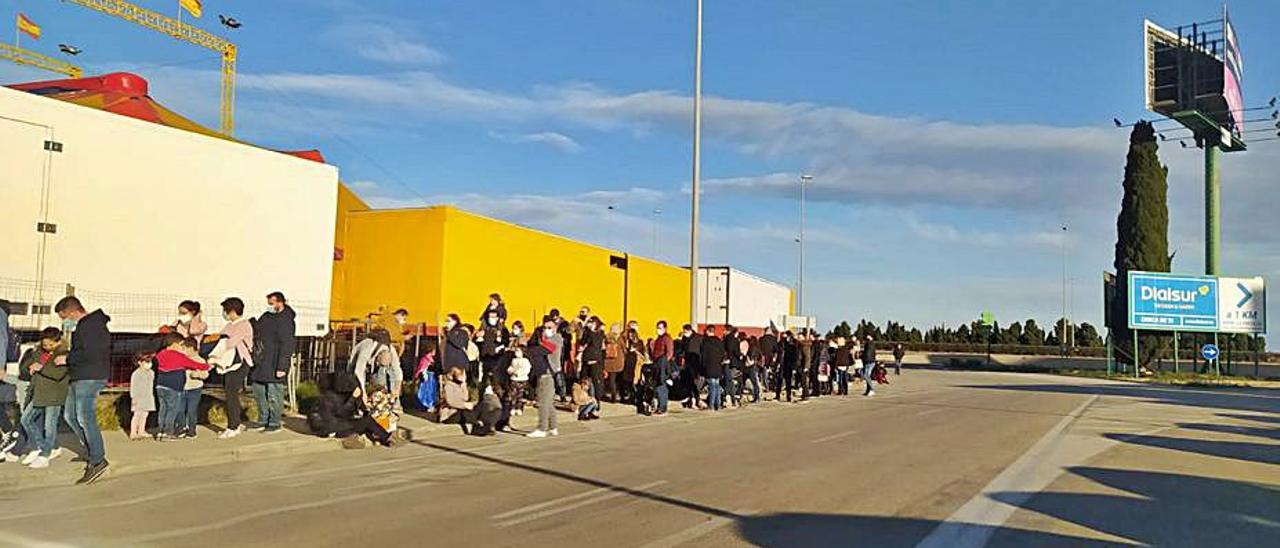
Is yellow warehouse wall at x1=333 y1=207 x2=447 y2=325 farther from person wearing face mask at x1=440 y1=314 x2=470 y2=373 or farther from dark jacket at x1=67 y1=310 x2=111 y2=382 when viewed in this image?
dark jacket at x1=67 y1=310 x2=111 y2=382

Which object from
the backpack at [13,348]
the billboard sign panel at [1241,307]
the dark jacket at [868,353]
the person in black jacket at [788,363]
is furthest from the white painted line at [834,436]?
the billboard sign panel at [1241,307]

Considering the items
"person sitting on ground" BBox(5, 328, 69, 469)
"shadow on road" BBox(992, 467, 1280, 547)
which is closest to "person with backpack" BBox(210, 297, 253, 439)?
"person sitting on ground" BBox(5, 328, 69, 469)

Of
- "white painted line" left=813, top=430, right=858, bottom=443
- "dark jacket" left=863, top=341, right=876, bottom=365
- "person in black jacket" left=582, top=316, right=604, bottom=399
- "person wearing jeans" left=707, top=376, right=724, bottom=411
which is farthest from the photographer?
"dark jacket" left=863, top=341, right=876, bottom=365

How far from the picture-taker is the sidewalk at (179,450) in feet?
32.3

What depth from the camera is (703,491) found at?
9.85m

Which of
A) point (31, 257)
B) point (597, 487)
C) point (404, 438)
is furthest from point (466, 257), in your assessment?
point (597, 487)

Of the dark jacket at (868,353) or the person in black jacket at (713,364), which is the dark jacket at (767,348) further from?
the dark jacket at (868,353)

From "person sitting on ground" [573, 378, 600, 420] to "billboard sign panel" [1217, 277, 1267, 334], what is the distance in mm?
42441

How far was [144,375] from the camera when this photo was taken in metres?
12.3

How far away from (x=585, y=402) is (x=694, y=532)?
32.3 feet

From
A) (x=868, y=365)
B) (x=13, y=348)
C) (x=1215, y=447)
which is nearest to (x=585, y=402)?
(x=13, y=348)

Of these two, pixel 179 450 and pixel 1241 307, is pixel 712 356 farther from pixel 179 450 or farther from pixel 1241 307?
pixel 1241 307

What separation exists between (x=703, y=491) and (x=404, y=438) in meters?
5.36

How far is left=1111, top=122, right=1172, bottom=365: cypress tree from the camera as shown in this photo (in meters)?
55.5
